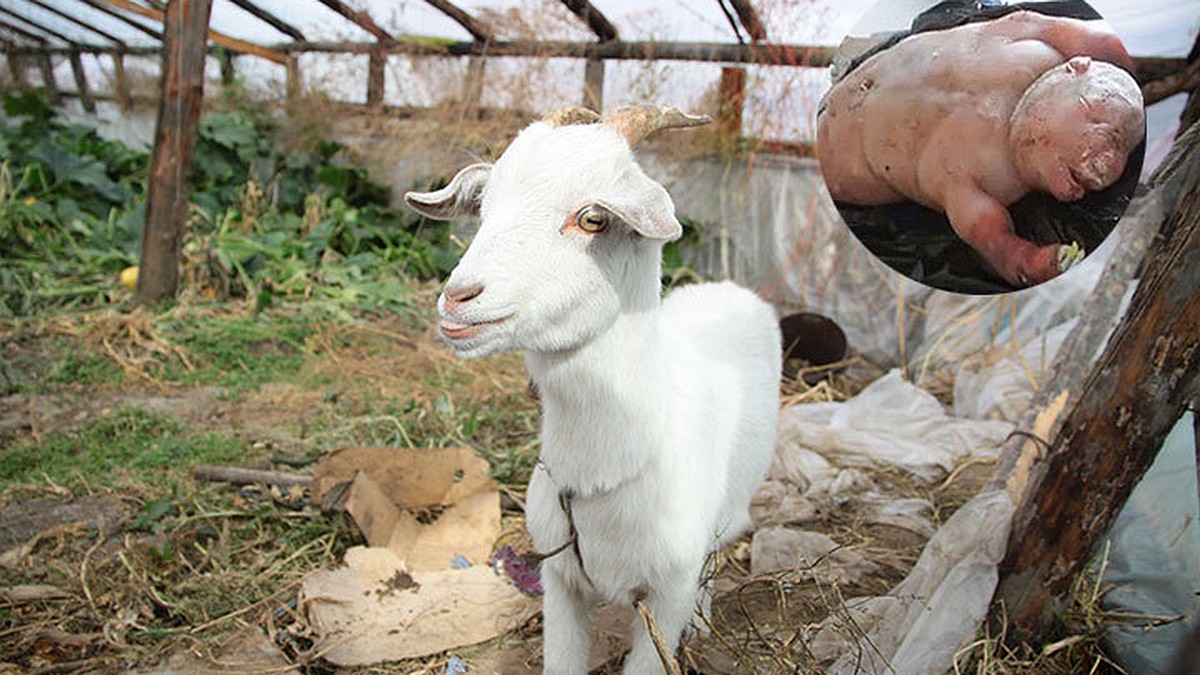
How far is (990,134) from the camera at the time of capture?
3.87 ft

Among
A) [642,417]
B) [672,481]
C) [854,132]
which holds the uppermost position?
[854,132]

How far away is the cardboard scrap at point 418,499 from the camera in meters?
2.87

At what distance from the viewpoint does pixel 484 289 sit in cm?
153

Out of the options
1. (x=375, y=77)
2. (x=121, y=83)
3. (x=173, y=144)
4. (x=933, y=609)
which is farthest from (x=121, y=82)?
(x=933, y=609)

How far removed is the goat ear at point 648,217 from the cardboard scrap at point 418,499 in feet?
5.62

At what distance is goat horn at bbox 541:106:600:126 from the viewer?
1793mm

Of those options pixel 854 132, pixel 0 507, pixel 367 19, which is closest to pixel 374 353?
pixel 0 507

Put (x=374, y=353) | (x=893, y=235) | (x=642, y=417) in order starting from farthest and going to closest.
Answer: (x=374, y=353) → (x=642, y=417) → (x=893, y=235)

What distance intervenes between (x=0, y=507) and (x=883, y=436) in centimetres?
377

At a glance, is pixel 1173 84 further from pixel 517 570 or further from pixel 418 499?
pixel 418 499

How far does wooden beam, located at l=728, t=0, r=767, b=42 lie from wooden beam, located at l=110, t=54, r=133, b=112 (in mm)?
8769

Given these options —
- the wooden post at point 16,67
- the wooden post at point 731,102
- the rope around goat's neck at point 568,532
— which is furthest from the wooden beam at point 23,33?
the rope around goat's neck at point 568,532

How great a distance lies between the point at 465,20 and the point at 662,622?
5.98 meters

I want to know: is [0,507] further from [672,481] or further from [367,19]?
[367,19]
